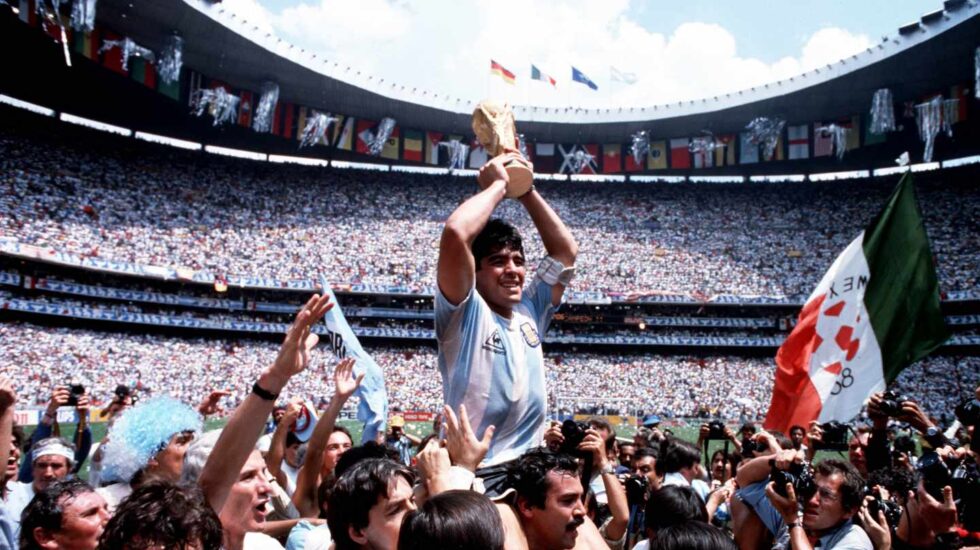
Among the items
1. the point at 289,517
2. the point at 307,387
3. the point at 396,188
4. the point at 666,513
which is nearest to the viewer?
the point at 666,513

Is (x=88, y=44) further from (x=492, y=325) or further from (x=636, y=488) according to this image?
(x=492, y=325)

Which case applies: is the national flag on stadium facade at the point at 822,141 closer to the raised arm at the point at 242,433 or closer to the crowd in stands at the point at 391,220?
the crowd in stands at the point at 391,220

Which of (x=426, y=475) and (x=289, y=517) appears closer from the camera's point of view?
(x=426, y=475)

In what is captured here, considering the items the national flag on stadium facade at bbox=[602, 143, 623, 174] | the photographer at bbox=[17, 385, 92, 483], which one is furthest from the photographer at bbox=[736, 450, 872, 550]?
the national flag on stadium facade at bbox=[602, 143, 623, 174]

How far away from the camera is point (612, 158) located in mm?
47062

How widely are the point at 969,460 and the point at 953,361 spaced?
40.4 metres

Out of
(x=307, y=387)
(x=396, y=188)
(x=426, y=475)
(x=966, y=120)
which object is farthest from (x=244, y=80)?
(x=426, y=475)

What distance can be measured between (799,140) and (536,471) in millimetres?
44073

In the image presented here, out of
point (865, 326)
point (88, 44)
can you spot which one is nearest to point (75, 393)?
point (865, 326)

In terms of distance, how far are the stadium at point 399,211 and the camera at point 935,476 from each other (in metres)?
26.6

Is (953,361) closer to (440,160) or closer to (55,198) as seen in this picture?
(440,160)

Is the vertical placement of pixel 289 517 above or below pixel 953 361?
above

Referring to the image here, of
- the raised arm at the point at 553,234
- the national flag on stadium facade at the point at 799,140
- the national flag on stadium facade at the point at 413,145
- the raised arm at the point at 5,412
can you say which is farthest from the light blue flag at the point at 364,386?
the national flag on stadium facade at the point at 799,140

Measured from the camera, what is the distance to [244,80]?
124ft
